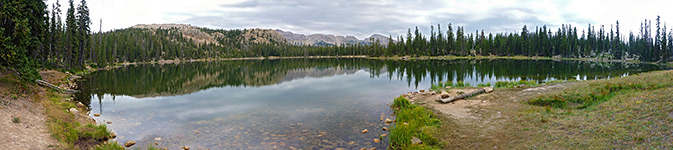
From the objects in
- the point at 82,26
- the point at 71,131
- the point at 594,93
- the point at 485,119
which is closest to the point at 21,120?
the point at 71,131

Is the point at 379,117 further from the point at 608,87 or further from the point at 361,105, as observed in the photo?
the point at 608,87

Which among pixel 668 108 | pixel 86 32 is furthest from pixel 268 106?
pixel 86 32

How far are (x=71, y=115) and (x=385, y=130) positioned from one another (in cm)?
1620

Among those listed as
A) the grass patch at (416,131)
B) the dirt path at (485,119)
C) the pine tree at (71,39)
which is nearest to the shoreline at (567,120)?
the dirt path at (485,119)

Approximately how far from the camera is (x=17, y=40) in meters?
22.2

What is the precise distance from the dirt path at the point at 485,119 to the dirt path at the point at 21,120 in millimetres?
14073

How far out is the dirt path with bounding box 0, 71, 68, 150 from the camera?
36.1 feet

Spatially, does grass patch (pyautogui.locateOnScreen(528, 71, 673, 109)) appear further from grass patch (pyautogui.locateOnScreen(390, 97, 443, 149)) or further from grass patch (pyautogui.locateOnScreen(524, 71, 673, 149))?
grass patch (pyautogui.locateOnScreen(390, 97, 443, 149))

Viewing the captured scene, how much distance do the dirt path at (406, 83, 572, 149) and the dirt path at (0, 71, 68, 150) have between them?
1407 centimetres

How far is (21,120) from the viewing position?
13.7 meters

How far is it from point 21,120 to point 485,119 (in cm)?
1989

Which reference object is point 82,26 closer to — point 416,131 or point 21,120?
point 21,120

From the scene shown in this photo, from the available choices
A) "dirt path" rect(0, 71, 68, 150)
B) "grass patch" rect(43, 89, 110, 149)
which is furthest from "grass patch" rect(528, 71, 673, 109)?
"dirt path" rect(0, 71, 68, 150)

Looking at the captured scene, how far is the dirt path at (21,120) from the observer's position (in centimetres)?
1100
